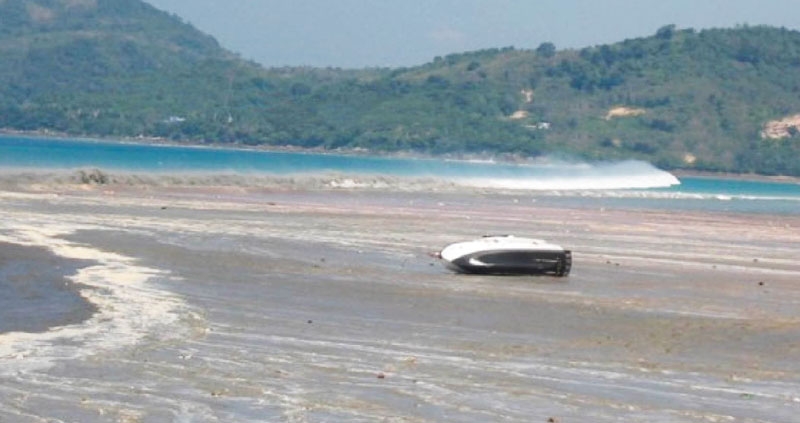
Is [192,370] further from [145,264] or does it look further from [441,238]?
A: [441,238]

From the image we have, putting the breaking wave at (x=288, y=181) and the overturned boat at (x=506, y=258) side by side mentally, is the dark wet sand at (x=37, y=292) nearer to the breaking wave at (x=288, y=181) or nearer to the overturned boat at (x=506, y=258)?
the overturned boat at (x=506, y=258)

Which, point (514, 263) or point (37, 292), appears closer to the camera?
point (37, 292)

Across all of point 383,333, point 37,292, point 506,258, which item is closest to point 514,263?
point 506,258

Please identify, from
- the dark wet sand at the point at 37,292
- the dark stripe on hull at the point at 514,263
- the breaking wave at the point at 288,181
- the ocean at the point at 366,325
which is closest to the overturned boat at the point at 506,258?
the dark stripe on hull at the point at 514,263

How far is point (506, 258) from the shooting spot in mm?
31562

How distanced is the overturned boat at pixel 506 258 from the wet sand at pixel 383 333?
298 mm

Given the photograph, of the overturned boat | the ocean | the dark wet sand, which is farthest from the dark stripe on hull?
the dark wet sand

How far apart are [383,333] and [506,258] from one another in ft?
32.0

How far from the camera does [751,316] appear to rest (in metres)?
26.7

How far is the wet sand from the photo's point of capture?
16406 millimetres

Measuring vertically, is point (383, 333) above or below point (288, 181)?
above

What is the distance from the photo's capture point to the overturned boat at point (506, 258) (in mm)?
31531

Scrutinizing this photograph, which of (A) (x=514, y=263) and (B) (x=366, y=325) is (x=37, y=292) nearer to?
(B) (x=366, y=325)

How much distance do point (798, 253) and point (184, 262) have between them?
65.0 ft
